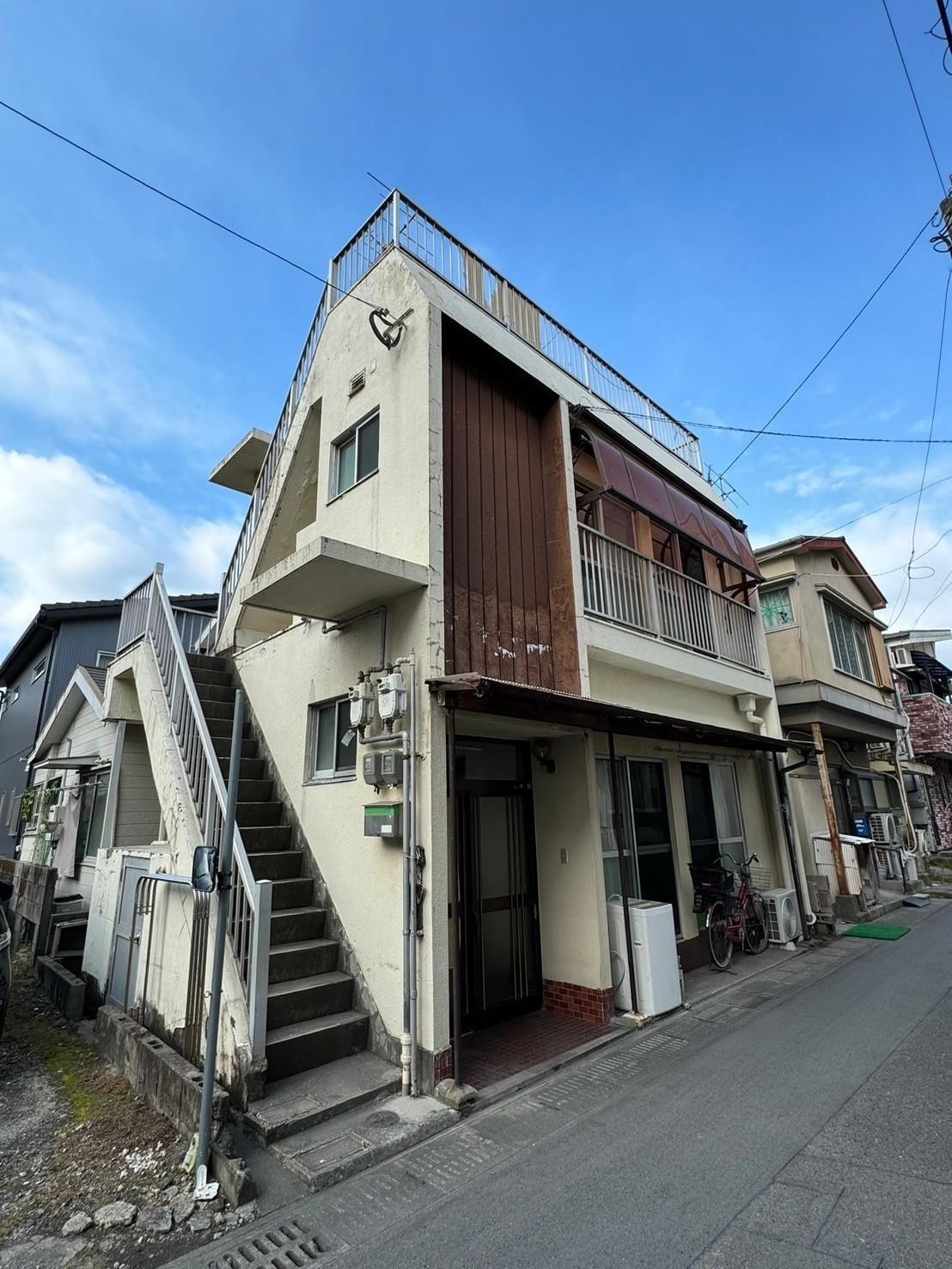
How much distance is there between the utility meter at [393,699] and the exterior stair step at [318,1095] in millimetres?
Result: 2598

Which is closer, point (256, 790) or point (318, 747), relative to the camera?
point (318, 747)

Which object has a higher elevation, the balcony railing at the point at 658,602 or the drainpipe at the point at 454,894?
the balcony railing at the point at 658,602

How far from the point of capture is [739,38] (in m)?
6.93

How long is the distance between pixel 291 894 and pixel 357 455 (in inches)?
186

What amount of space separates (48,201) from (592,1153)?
790 cm

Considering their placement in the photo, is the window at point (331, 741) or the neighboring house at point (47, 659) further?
the neighboring house at point (47, 659)

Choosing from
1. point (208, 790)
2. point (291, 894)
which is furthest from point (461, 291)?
point (291, 894)

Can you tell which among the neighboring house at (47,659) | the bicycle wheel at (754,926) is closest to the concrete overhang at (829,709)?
the bicycle wheel at (754,926)

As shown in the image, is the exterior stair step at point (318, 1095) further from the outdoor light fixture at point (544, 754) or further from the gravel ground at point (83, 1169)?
the outdoor light fixture at point (544, 754)

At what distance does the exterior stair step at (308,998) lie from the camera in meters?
4.80

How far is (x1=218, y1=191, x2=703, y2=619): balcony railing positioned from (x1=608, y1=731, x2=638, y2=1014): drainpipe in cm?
527

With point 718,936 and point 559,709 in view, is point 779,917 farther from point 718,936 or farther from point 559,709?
point 559,709

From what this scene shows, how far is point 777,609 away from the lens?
13328mm

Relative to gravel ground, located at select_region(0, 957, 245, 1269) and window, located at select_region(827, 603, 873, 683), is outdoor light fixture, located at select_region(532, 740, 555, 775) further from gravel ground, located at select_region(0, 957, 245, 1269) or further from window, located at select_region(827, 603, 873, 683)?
window, located at select_region(827, 603, 873, 683)
